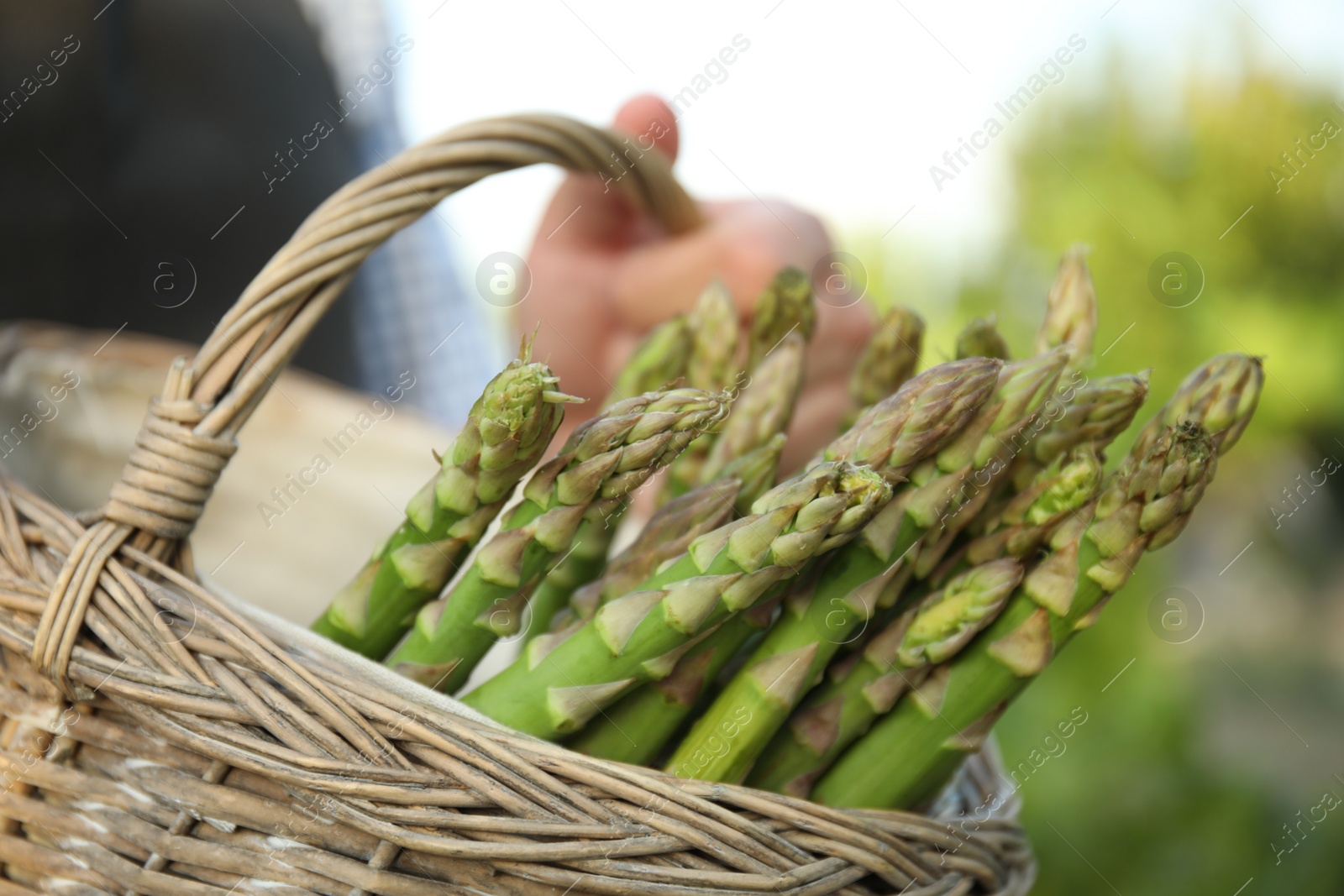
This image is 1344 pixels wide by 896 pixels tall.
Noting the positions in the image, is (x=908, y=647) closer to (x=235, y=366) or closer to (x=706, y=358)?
(x=706, y=358)

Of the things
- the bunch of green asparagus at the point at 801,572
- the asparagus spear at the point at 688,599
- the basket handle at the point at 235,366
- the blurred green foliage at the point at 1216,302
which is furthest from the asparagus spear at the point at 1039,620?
the blurred green foliage at the point at 1216,302

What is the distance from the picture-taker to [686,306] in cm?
79

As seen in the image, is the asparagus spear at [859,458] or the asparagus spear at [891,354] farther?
the asparagus spear at [891,354]

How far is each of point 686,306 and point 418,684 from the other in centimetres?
43

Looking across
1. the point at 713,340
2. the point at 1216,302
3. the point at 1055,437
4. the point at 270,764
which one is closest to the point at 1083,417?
the point at 1055,437

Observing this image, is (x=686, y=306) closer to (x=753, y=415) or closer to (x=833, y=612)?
(x=753, y=415)

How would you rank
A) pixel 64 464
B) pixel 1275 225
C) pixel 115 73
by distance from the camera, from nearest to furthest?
pixel 64 464
pixel 115 73
pixel 1275 225

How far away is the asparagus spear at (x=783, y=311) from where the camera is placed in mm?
A: 676

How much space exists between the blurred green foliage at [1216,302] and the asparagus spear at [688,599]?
→ 1.40 metres

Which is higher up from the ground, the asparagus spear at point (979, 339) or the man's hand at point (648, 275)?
the man's hand at point (648, 275)

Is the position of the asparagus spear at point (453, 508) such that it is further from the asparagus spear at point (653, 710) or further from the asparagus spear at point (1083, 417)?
the asparagus spear at point (1083, 417)

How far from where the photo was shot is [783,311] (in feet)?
2.23

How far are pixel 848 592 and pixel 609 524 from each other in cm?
18

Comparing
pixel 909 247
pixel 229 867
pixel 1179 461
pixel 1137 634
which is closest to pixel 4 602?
pixel 229 867
